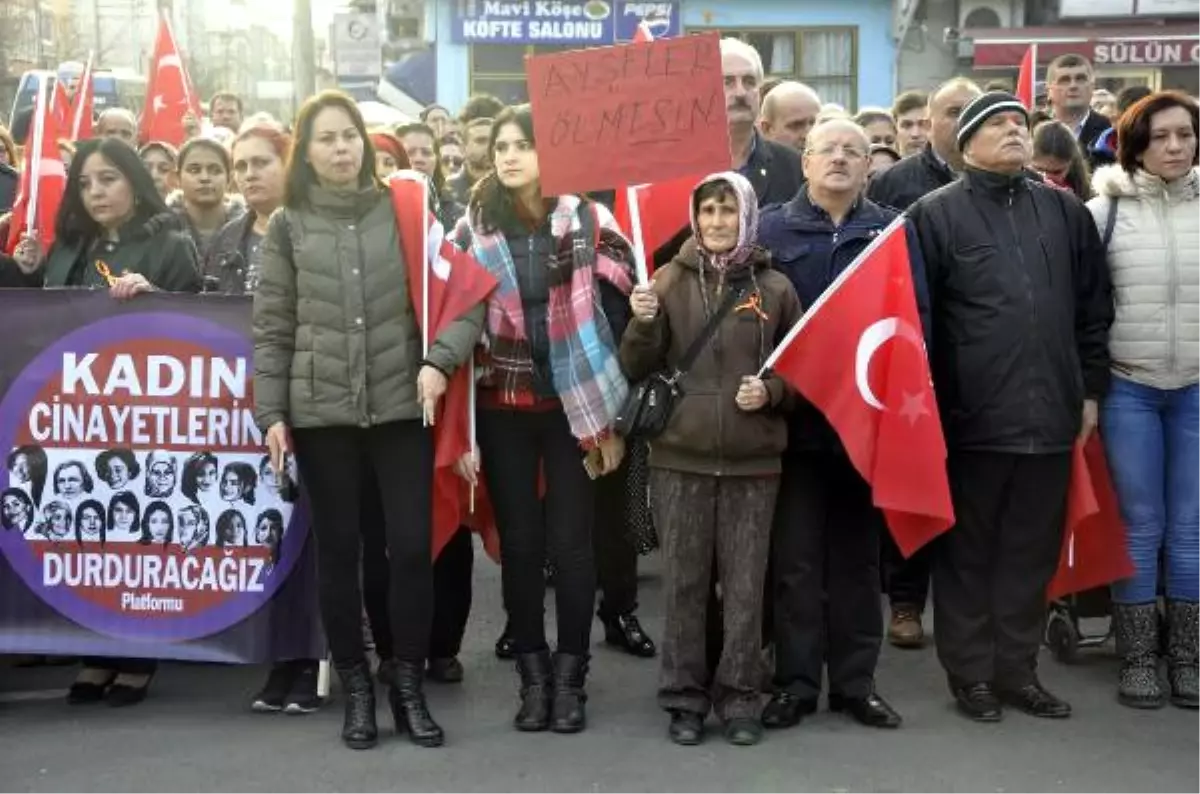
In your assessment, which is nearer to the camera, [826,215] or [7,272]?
[826,215]

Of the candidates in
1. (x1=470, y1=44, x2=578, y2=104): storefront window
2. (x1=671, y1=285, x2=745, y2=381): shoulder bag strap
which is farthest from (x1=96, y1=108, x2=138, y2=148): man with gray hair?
(x1=470, y1=44, x2=578, y2=104): storefront window

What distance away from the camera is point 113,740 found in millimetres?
5168

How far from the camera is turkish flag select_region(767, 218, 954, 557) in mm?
5055

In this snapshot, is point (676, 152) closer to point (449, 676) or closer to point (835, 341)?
point (835, 341)

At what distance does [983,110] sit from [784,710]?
2.11m

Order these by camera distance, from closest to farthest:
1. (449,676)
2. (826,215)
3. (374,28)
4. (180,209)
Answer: (826,215) → (449,676) → (180,209) → (374,28)

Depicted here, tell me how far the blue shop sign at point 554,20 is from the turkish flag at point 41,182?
58.9 feet

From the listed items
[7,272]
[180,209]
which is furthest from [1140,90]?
[7,272]

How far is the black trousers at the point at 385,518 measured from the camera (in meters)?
5.05

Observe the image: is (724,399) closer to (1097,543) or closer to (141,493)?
(1097,543)

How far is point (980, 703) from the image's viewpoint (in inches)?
210

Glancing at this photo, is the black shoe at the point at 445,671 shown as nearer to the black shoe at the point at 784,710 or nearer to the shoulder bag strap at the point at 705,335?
the black shoe at the point at 784,710

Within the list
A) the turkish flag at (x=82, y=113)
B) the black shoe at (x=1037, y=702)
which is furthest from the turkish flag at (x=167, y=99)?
the black shoe at (x=1037, y=702)

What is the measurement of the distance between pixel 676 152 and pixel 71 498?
8.07 ft
